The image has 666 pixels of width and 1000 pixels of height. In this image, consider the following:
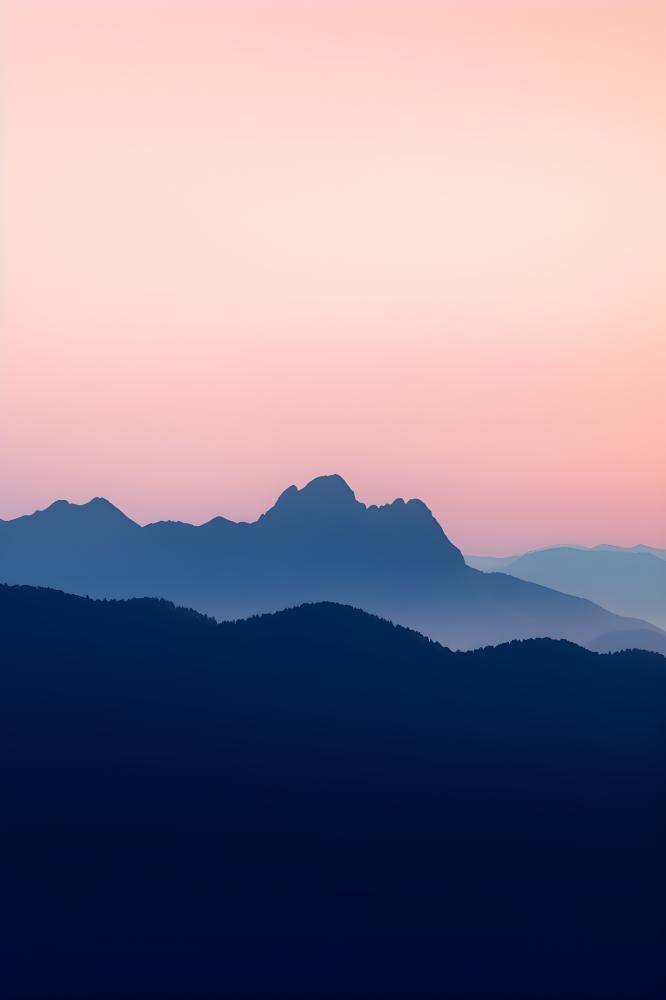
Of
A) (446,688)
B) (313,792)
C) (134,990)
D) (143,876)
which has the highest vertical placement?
(446,688)

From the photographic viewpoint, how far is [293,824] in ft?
294

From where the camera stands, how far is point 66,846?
82.0 metres

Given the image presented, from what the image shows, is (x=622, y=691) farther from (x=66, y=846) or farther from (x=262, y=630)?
(x=66, y=846)

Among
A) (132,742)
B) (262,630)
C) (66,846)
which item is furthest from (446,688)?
(66,846)

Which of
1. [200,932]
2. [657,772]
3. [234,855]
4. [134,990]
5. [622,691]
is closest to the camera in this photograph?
[134,990]

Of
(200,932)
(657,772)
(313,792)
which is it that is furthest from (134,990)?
(657,772)

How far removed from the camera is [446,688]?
106125 millimetres

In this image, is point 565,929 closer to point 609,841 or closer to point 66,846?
point 609,841

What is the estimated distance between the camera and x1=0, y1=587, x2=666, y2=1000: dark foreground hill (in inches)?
3157

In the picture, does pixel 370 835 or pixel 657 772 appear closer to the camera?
pixel 370 835

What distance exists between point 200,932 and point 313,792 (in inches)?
565

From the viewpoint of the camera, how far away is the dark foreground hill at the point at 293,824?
80.2 metres

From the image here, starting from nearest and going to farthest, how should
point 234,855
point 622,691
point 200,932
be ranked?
1. point 200,932
2. point 234,855
3. point 622,691

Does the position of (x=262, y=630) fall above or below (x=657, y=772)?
above
